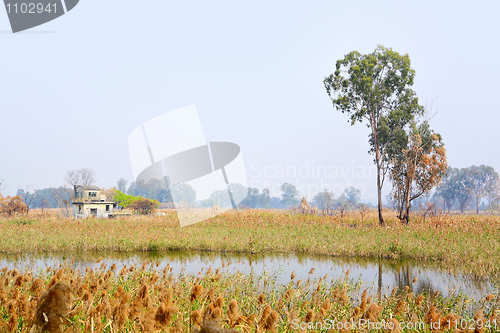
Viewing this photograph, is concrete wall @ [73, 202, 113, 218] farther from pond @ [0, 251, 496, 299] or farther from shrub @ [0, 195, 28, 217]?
pond @ [0, 251, 496, 299]

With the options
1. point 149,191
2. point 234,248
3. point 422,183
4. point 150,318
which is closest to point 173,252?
point 234,248

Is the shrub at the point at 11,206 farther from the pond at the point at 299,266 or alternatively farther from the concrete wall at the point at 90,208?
the pond at the point at 299,266

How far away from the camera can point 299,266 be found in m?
10.7

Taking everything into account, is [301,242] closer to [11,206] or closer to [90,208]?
[90,208]

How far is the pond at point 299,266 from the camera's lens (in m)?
8.52

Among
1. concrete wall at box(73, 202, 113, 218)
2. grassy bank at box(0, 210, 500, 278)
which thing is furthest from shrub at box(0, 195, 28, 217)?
grassy bank at box(0, 210, 500, 278)

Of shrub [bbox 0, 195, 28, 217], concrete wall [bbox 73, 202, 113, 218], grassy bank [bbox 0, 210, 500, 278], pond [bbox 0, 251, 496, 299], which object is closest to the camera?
pond [bbox 0, 251, 496, 299]

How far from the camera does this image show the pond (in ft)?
27.9

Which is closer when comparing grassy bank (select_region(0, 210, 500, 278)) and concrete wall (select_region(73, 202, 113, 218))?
grassy bank (select_region(0, 210, 500, 278))

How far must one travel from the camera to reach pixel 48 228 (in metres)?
17.5

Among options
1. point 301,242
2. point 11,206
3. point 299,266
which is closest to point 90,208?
point 11,206

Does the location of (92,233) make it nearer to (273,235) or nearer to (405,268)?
(273,235)

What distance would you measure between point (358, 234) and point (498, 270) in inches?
241

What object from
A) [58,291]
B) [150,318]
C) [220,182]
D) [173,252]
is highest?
[220,182]
